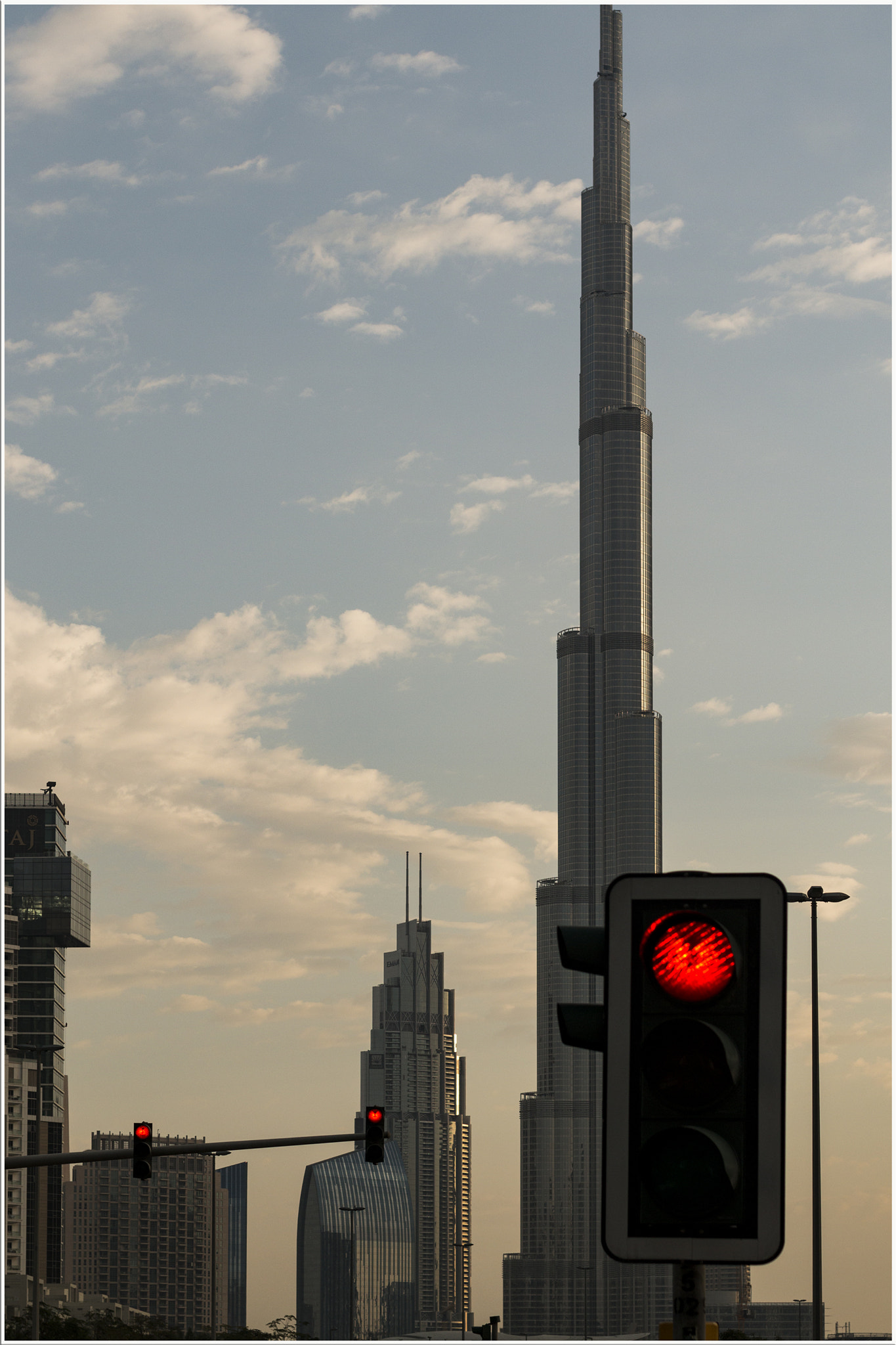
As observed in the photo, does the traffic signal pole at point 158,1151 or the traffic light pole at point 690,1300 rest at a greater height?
the traffic light pole at point 690,1300

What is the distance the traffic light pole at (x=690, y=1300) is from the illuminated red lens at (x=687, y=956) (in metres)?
0.86

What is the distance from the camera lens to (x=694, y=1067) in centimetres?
534

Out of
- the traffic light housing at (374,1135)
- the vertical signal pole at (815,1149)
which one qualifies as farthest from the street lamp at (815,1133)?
the traffic light housing at (374,1135)

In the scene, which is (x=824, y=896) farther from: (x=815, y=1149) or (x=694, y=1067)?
(x=694, y=1067)

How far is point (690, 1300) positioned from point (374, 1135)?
81.7 ft

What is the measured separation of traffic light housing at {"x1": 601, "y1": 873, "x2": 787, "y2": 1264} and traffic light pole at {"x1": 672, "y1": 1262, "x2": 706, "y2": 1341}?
0.63 feet

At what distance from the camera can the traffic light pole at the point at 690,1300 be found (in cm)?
545

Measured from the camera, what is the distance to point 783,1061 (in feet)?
17.1

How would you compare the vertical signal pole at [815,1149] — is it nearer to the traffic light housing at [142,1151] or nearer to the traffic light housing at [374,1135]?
the traffic light housing at [374,1135]

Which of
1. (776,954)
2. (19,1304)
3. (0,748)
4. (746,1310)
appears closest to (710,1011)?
(776,954)

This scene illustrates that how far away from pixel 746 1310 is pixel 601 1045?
191 m

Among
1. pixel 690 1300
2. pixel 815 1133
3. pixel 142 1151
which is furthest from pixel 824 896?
pixel 690 1300

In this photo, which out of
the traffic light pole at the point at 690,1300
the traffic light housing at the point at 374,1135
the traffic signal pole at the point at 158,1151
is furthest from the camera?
the traffic light housing at the point at 374,1135

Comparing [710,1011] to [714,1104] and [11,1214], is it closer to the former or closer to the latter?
[714,1104]
